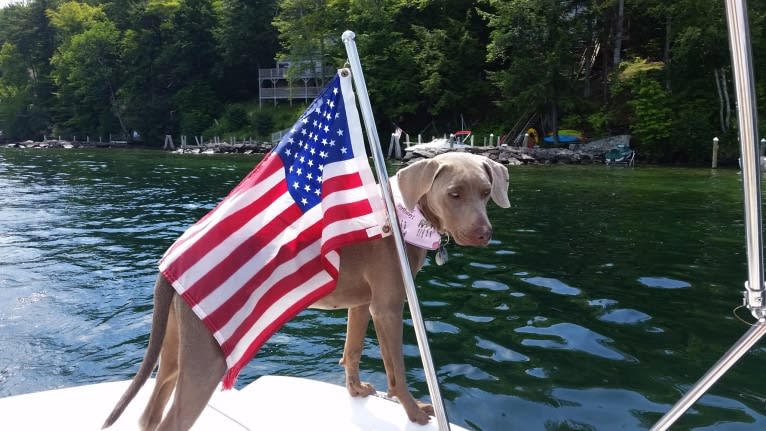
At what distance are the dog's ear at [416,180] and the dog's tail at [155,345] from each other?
50.9 inches

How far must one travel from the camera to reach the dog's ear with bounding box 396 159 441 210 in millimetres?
3014

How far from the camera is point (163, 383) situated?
312cm

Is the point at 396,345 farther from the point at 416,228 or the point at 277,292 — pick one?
the point at 277,292

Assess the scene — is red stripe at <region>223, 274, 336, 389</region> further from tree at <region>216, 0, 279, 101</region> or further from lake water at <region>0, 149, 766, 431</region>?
tree at <region>216, 0, 279, 101</region>

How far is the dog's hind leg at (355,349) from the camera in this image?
3.70 meters

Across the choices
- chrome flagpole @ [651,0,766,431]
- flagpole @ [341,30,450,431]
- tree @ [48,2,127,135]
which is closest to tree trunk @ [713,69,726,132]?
flagpole @ [341,30,450,431]

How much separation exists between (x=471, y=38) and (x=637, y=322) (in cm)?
4251

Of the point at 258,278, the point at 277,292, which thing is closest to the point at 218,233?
the point at 258,278

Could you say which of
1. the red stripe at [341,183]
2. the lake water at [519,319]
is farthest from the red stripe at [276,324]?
the lake water at [519,319]

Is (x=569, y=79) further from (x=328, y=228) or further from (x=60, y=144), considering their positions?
(x=60, y=144)

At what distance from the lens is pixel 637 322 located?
268 inches

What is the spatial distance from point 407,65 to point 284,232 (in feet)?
156

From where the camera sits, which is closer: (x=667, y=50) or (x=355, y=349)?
(x=355, y=349)

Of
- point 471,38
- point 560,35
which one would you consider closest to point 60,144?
point 471,38
